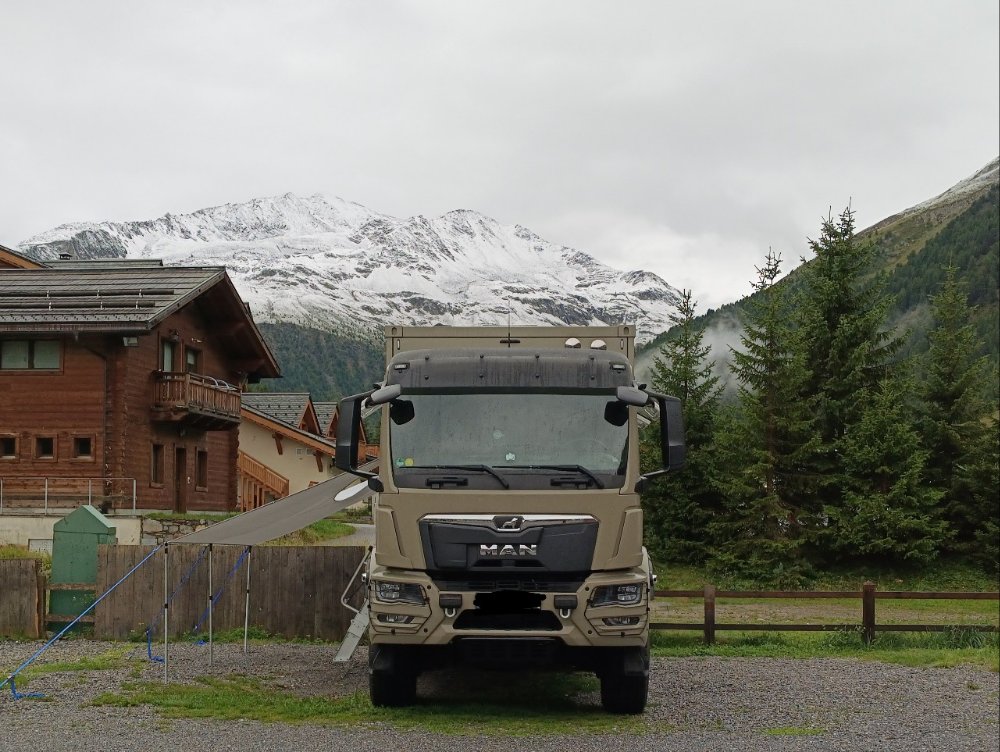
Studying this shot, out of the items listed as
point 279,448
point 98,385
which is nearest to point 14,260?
point 98,385

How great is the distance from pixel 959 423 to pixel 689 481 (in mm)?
7179

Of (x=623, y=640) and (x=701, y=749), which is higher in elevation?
(x=623, y=640)

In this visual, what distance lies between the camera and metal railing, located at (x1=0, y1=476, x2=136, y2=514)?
1323 inches

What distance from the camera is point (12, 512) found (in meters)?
33.2

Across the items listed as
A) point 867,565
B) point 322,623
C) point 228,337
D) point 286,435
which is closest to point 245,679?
point 322,623

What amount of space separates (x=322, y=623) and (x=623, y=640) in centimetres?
883

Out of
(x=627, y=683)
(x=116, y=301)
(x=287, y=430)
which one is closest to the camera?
(x=627, y=683)

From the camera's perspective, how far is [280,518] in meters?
15.9

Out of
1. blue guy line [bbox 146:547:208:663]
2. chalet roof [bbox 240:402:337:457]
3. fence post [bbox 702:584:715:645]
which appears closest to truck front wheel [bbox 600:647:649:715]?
fence post [bbox 702:584:715:645]

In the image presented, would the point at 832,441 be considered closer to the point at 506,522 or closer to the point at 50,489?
the point at 50,489

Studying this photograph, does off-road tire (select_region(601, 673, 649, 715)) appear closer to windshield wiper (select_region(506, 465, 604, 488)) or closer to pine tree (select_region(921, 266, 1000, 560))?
windshield wiper (select_region(506, 465, 604, 488))

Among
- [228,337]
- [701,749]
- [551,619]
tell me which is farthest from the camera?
[228,337]

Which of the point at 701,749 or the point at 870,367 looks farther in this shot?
the point at 870,367

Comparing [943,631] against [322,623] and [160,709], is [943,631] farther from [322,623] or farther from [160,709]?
[160,709]
